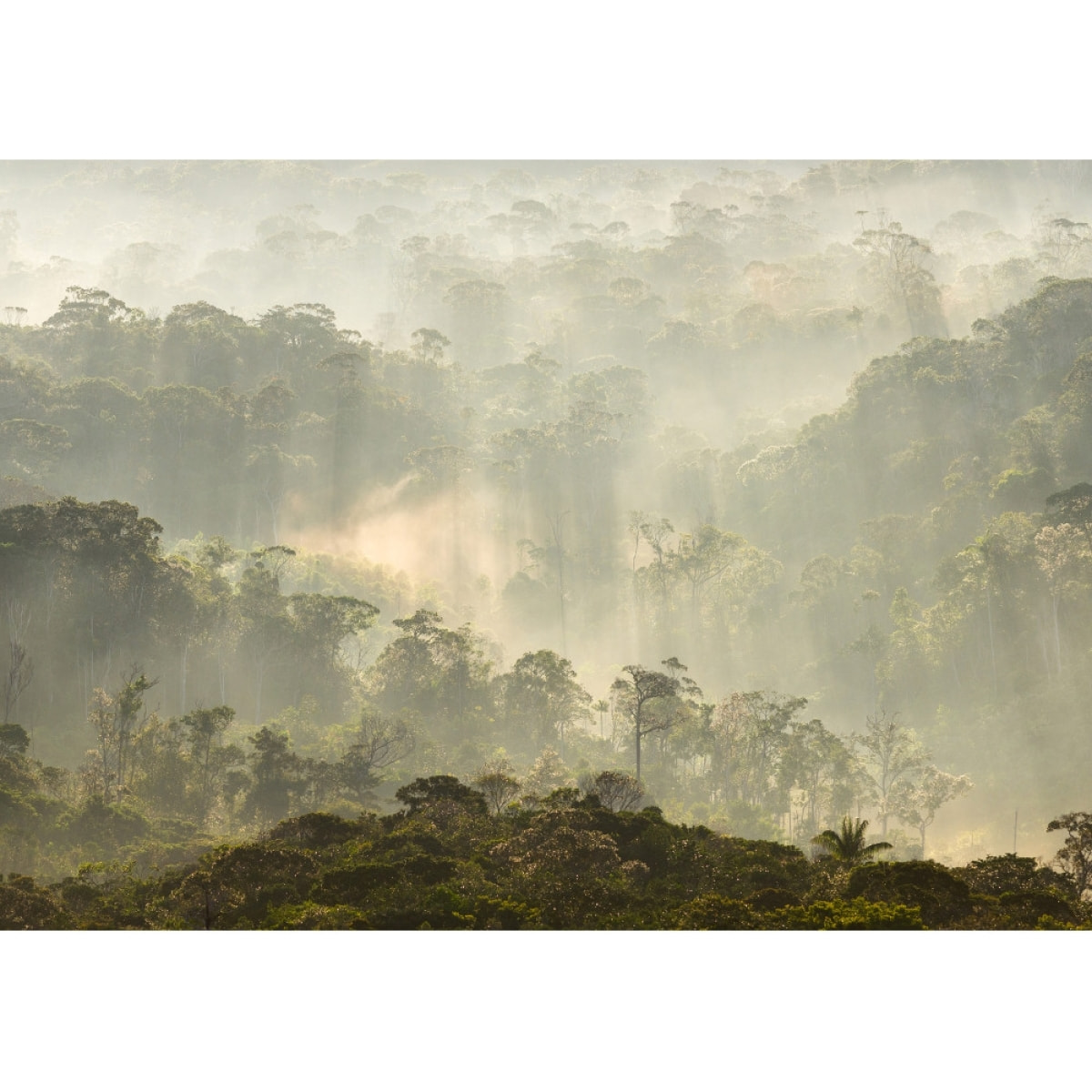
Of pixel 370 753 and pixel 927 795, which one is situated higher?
pixel 370 753

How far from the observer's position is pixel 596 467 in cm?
3164

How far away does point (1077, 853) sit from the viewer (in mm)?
19422

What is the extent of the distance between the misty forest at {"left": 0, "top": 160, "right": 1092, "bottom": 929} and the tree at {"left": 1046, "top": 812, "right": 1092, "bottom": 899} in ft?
0.29

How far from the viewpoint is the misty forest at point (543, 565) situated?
18891mm

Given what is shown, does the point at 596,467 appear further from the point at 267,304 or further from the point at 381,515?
the point at 267,304

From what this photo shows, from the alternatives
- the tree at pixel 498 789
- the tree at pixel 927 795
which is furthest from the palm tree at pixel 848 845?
the tree at pixel 498 789

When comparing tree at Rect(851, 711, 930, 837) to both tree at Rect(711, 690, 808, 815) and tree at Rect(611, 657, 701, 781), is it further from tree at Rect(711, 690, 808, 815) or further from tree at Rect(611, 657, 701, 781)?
tree at Rect(611, 657, 701, 781)

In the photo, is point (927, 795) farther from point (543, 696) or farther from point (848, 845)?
point (543, 696)

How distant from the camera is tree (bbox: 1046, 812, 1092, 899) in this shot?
18797 millimetres

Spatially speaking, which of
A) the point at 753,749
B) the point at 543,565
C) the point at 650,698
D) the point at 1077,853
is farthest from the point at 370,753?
the point at 1077,853

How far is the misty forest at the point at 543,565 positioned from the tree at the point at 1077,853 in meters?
0.09

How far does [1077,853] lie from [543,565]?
567 inches

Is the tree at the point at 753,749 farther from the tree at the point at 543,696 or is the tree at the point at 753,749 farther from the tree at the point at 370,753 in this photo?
the tree at the point at 370,753

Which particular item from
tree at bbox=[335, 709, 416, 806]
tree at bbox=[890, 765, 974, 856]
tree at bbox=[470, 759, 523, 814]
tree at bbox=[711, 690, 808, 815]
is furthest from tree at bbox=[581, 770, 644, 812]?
tree at bbox=[890, 765, 974, 856]
